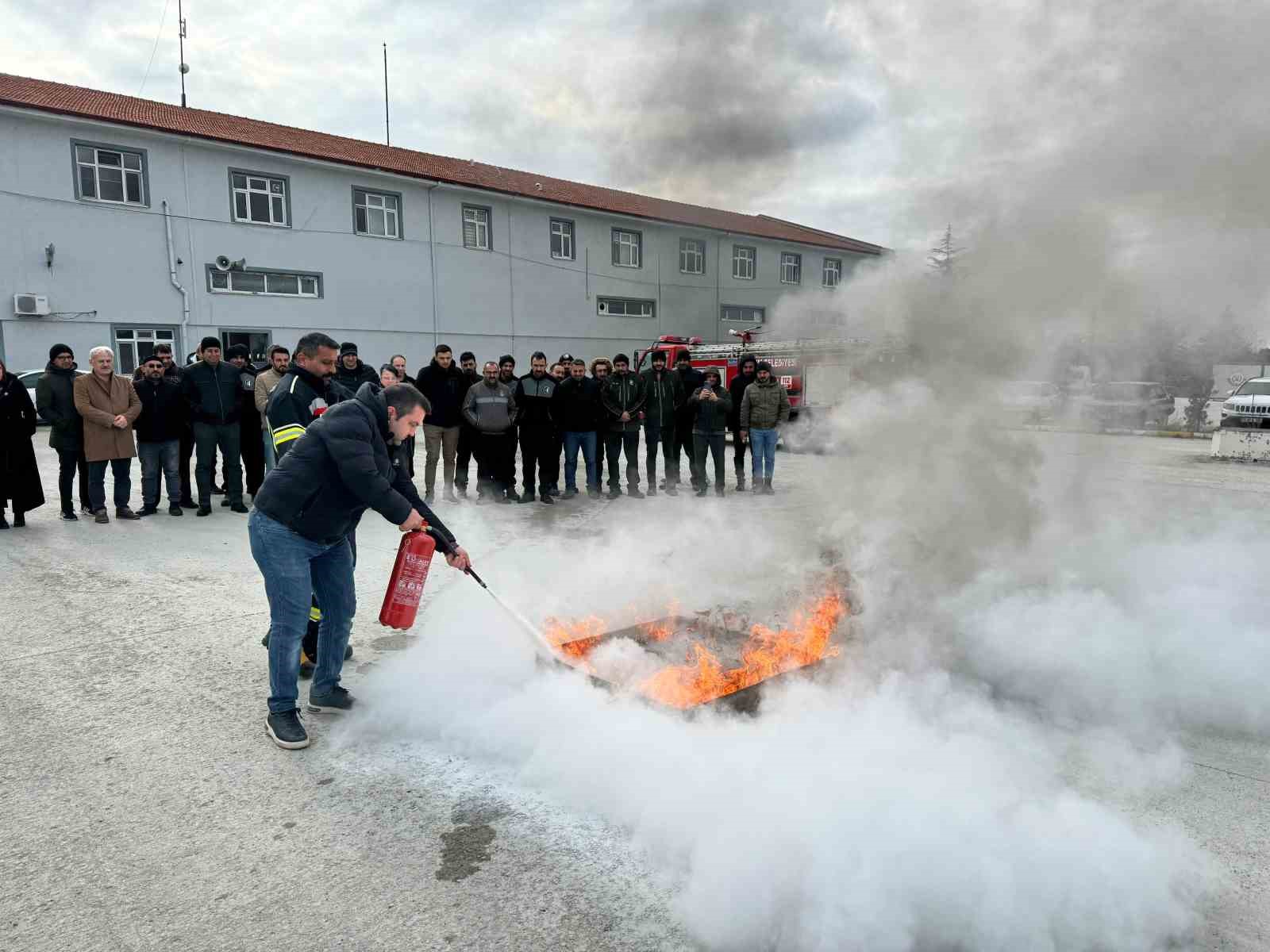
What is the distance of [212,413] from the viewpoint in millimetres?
8359

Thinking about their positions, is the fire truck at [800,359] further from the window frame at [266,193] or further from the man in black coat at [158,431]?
the window frame at [266,193]

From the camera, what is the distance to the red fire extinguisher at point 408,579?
3.67m

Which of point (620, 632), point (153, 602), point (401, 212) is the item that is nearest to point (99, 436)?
point (153, 602)

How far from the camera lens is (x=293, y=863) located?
8.77ft

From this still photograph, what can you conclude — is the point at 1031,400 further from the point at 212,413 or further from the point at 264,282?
the point at 264,282

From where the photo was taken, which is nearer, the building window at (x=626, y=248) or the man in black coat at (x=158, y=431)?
the man in black coat at (x=158, y=431)

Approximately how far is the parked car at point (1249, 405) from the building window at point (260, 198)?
22229 mm

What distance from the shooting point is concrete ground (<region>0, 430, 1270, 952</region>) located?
93.7 inches

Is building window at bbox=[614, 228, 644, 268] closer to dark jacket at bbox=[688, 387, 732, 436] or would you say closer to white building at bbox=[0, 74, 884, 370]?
white building at bbox=[0, 74, 884, 370]

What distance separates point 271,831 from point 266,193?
71.1 ft

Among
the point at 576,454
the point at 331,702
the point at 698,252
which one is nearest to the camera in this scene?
the point at 331,702

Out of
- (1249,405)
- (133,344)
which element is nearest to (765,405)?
(1249,405)

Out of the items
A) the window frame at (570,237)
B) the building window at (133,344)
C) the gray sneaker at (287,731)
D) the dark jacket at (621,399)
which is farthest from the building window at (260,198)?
the gray sneaker at (287,731)

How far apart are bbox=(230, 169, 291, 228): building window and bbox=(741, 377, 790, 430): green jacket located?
16301mm
